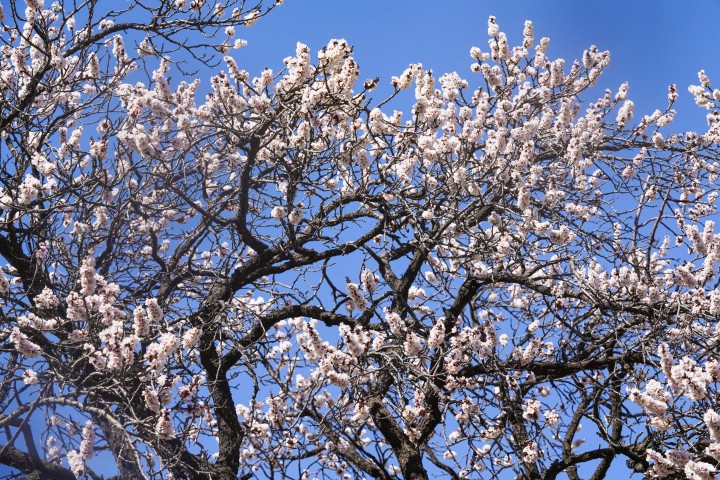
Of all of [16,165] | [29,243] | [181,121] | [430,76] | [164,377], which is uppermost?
[181,121]

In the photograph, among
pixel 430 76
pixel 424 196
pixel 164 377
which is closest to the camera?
pixel 164 377

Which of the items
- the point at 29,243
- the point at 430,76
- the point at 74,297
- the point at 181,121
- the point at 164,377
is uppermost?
the point at 181,121

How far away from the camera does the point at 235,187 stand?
6266mm

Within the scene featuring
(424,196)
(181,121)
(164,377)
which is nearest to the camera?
(164,377)

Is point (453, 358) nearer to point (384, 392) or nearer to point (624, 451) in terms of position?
point (384, 392)

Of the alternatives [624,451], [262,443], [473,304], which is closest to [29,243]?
[262,443]

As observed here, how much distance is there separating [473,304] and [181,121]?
3.13 meters

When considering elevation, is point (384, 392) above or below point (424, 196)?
below

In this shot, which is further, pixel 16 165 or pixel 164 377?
pixel 16 165

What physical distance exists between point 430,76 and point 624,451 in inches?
119

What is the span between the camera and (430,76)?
4742 millimetres

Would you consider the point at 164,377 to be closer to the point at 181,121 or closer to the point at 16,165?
the point at 16,165

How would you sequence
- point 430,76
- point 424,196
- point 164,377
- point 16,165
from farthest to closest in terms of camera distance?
point 424,196 < point 16,165 < point 430,76 < point 164,377

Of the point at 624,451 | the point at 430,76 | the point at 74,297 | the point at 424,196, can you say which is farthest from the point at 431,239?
A: the point at 74,297
